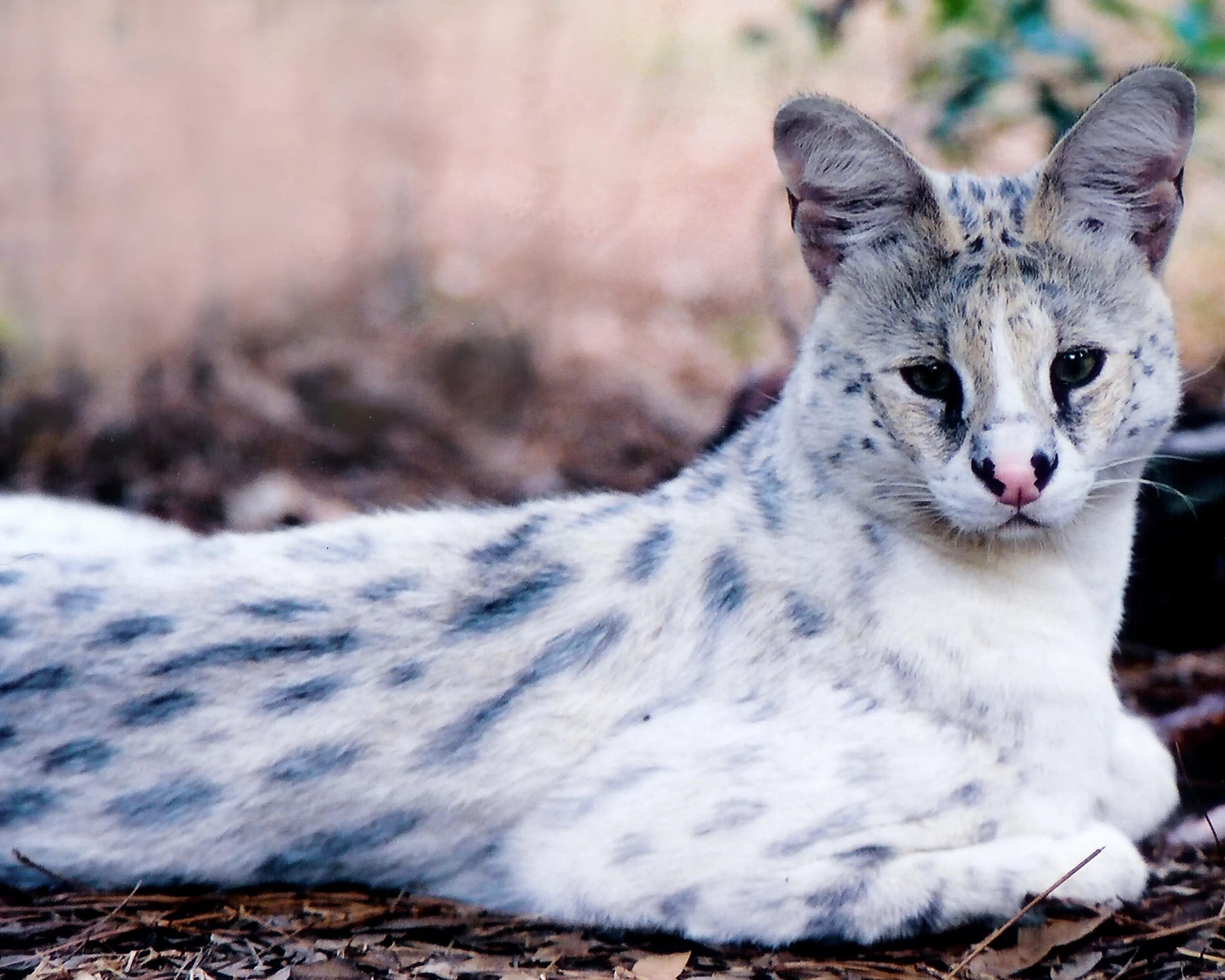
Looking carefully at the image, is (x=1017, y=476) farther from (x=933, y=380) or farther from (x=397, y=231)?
(x=397, y=231)

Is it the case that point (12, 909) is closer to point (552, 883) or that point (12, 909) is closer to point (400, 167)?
point (552, 883)

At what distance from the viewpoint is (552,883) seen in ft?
9.87

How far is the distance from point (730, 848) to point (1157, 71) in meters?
1.93

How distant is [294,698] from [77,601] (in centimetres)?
58

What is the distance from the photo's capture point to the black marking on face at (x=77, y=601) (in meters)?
3.16

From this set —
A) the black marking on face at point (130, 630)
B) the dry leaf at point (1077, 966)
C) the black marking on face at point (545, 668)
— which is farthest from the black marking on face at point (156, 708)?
the dry leaf at point (1077, 966)

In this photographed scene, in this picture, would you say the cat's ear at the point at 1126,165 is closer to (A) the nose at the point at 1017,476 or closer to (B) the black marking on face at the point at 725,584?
(A) the nose at the point at 1017,476

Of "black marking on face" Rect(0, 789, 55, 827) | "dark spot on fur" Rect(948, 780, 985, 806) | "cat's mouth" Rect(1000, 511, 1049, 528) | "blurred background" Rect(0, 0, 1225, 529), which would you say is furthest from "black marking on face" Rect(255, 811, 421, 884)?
"blurred background" Rect(0, 0, 1225, 529)

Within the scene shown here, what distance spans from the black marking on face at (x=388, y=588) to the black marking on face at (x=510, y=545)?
0.17 metres

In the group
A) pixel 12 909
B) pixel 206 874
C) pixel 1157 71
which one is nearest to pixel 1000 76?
pixel 1157 71

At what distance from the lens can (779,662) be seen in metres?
3.08

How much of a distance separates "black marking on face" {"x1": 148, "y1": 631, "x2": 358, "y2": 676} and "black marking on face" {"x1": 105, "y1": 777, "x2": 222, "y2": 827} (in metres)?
0.26

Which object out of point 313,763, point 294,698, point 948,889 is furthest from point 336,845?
point 948,889

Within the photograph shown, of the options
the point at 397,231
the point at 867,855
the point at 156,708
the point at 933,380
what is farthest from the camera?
the point at 397,231
